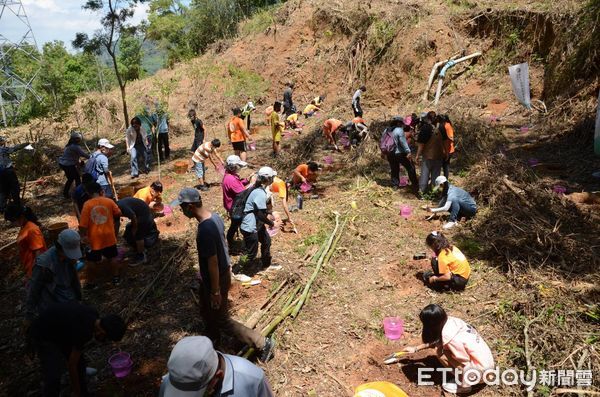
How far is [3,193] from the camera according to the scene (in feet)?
26.4

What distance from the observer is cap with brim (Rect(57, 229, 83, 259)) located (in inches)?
138

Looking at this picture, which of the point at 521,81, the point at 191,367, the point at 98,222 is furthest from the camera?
the point at 521,81

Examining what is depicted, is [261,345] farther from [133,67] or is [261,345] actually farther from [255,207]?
[133,67]

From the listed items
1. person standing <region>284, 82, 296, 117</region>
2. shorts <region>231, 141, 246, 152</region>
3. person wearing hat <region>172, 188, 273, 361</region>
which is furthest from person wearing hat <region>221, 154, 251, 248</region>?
person standing <region>284, 82, 296, 117</region>

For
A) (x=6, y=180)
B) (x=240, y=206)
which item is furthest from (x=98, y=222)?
(x=6, y=180)

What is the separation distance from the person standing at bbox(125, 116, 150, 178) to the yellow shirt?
24.9 feet

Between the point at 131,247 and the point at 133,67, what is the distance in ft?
90.9

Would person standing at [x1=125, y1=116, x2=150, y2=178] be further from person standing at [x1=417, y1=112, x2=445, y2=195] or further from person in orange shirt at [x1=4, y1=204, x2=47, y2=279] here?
person standing at [x1=417, y1=112, x2=445, y2=195]

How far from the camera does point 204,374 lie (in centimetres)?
181

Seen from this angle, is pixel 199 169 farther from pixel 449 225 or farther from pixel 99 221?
pixel 449 225

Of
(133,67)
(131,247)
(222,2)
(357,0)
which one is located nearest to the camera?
(131,247)

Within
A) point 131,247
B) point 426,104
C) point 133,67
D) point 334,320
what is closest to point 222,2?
point 133,67

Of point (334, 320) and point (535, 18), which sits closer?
point (334, 320)

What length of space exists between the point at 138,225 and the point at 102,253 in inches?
26.9
